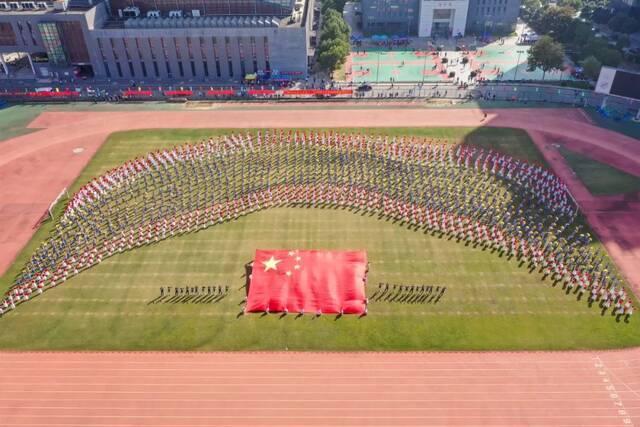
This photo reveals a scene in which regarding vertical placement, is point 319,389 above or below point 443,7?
below

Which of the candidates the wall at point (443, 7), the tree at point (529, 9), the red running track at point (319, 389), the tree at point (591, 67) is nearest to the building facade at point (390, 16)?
the wall at point (443, 7)

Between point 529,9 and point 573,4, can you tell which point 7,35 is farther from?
point 573,4

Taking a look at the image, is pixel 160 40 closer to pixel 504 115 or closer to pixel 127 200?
pixel 127 200

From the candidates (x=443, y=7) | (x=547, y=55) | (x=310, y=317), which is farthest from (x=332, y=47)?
(x=310, y=317)

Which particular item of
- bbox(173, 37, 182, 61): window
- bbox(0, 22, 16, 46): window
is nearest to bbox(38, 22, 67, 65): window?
bbox(0, 22, 16, 46): window

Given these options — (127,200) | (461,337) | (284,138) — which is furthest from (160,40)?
(461,337)
